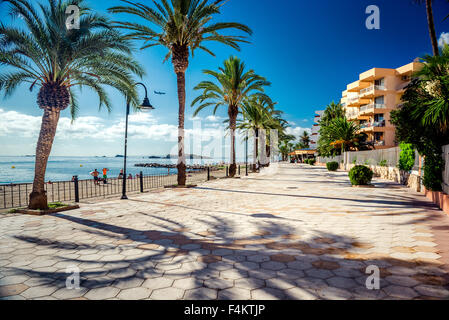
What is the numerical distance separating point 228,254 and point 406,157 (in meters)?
14.2

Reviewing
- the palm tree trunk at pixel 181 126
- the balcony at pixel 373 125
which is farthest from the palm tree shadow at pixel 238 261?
the balcony at pixel 373 125

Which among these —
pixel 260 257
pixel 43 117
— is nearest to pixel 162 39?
pixel 43 117

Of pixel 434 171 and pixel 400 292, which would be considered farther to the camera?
pixel 434 171

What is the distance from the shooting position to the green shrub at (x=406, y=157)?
12.7 m

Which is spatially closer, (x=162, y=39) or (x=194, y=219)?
(x=194, y=219)

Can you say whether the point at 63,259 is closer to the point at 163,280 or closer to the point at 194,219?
the point at 163,280

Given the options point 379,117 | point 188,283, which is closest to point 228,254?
point 188,283

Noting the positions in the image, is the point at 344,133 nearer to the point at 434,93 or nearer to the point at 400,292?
the point at 434,93

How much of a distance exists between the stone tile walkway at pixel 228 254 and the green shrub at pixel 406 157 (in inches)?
291

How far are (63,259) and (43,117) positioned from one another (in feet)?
19.2

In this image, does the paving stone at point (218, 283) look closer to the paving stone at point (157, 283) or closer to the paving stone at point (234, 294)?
the paving stone at point (234, 294)

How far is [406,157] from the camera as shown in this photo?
13.2 m
